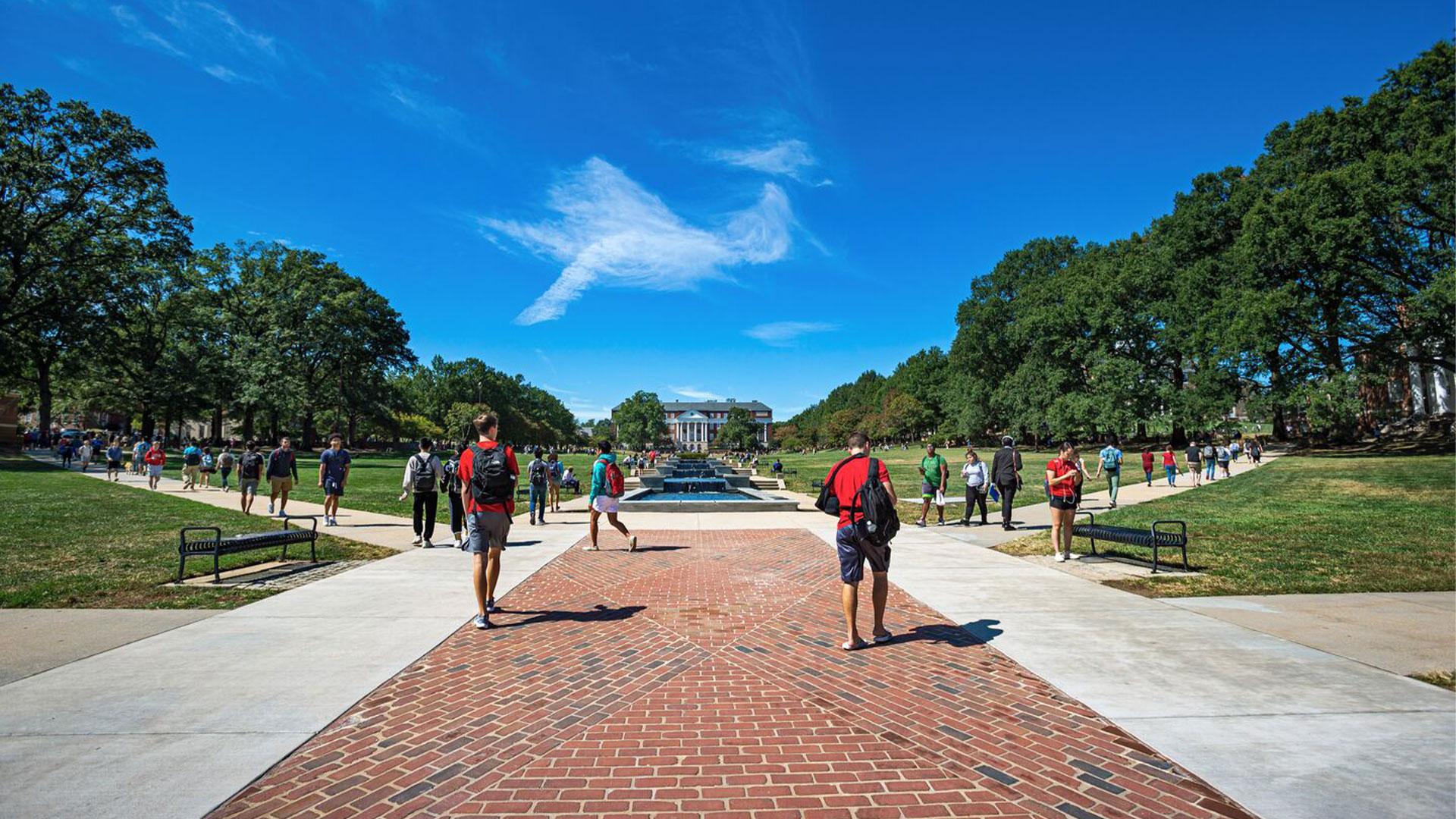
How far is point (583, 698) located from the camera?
14.2 ft

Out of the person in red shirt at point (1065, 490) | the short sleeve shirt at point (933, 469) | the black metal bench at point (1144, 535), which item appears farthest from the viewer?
the short sleeve shirt at point (933, 469)

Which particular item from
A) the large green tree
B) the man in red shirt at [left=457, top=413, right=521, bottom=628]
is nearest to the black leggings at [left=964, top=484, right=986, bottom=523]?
the man in red shirt at [left=457, top=413, right=521, bottom=628]

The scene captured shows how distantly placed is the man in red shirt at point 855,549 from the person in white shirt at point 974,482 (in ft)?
27.9

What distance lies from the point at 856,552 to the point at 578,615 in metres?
2.98

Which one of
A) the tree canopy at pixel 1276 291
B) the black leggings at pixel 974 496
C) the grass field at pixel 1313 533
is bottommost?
the grass field at pixel 1313 533

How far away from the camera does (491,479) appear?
631 cm

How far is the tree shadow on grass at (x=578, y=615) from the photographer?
6.34 m

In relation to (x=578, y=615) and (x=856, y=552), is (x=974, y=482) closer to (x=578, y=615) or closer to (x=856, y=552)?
(x=856, y=552)

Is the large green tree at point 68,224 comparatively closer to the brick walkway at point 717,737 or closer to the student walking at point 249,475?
the student walking at point 249,475

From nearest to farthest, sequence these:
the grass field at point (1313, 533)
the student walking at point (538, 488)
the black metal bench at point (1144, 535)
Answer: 1. the grass field at point (1313, 533)
2. the black metal bench at point (1144, 535)
3. the student walking at point (538, 488)

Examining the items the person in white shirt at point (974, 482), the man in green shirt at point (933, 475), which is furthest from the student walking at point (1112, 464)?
the man in green shirt at point (933, 475)

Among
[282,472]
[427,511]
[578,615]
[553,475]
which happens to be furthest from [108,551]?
[553,475]

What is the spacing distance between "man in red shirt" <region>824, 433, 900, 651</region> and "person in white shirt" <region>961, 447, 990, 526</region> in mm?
8513

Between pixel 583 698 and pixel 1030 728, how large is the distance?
9.38 feet
